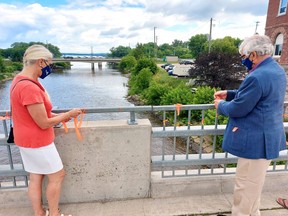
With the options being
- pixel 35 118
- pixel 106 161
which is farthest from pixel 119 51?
pixel 35 118

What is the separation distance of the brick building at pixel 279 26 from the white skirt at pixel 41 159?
1877 centimetres

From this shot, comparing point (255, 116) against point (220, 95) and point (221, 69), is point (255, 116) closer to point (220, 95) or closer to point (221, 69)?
point (220, 95)

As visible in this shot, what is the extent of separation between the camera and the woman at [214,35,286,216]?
69.1 inches

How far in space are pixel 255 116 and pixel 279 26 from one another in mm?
A: 19747

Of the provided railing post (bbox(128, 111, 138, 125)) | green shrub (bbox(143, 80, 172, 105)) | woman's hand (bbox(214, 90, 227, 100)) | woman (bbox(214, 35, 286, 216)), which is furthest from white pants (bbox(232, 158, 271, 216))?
green shrub (bbox(143, 80, 172, 105))

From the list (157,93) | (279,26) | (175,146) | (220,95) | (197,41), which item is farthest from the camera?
(197,41)

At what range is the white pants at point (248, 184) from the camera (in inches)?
79.0

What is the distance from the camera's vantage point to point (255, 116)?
1855 mm

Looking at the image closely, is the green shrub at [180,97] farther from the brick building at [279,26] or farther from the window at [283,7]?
the window at [283,7]

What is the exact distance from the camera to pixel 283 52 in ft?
56.0

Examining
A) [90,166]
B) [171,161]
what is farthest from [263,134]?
[90,166]

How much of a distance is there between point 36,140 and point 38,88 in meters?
0.45

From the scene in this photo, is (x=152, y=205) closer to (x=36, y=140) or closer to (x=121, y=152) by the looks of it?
(x=121, y=152)

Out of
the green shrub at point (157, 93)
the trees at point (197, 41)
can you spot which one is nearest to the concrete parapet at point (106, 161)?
the green shrub at point (157, 93)
